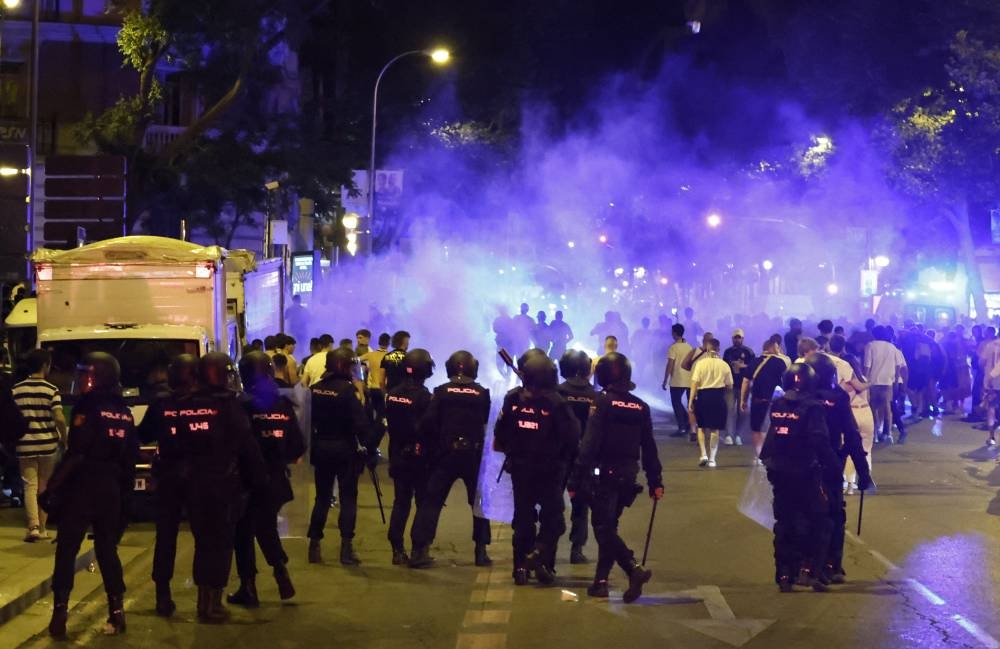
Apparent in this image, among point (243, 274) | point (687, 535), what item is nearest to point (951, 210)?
point (243, 274)

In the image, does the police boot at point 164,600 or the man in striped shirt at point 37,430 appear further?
the man in striped shirt at point 37,430

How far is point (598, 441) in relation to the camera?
8.33 m

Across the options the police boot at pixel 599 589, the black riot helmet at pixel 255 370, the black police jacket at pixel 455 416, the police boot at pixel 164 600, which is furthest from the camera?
the black police jacket at pixel 455 416

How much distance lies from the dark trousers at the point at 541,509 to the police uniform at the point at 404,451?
107cm

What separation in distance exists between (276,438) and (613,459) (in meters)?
2.21

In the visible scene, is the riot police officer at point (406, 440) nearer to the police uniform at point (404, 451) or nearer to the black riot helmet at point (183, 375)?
the police uniform at point (404, 451)

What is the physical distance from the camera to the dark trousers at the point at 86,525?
736 centimetres

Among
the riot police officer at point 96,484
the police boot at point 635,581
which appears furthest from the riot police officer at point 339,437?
the police boot at point 635,581

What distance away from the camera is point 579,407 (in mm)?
9664

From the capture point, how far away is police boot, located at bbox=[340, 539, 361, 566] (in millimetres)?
9852

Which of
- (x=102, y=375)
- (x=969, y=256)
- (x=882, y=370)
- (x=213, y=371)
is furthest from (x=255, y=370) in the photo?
(x=969, y=256)

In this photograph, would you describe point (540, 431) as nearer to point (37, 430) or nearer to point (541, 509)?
point (541, 509)

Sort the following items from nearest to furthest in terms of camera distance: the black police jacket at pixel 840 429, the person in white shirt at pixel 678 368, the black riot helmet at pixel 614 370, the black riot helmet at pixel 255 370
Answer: the black riot helmet at pixel 614 370 < the black riot helmet at pixel 255 370 < the black police jacket at pixel 840 429 < the person in white shirt at pixel 678 368

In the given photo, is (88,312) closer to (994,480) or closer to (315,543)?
(315,543)
